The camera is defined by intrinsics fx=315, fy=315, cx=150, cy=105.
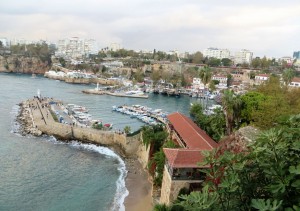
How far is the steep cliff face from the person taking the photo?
5290 inches

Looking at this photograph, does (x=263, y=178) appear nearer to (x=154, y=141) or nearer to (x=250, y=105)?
(x=250, y=105)

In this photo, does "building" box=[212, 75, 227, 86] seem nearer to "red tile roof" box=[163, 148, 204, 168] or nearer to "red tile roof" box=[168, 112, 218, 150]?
"red tile roof" box=[168, 112, 218, 150]

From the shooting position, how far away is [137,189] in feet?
88.7

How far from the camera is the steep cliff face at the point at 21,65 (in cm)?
13438

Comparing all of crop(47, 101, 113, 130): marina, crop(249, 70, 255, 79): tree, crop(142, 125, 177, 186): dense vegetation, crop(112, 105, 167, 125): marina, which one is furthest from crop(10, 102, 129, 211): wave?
crop(249, 70, 255, 79): tree

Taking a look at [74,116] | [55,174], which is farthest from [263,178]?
[74,116]

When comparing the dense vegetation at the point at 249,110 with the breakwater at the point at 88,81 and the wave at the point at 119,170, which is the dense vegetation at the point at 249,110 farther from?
the breakwater at the point at 88,81

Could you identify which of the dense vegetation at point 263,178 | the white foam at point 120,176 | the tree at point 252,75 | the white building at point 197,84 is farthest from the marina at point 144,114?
the tree at point 252,75

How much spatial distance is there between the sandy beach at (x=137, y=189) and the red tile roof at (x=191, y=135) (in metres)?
5.64

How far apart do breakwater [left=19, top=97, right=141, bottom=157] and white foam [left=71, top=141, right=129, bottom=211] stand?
1.01m

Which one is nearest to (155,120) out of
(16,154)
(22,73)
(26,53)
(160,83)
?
(16,154)

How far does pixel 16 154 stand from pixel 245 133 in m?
25.8

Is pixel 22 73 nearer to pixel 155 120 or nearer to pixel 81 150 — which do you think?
pixel 155 120

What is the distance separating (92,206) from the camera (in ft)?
79.8
